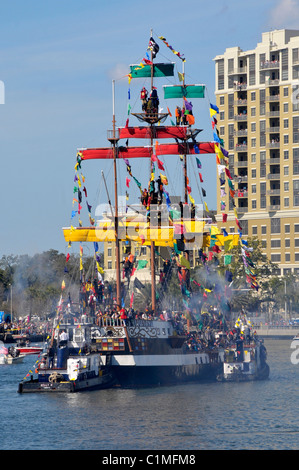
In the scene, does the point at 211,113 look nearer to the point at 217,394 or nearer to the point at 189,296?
the point at 189,296

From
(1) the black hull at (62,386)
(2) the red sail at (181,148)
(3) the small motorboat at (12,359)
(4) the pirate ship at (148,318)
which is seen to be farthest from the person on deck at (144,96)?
(3) the small motorboat at (12,359)

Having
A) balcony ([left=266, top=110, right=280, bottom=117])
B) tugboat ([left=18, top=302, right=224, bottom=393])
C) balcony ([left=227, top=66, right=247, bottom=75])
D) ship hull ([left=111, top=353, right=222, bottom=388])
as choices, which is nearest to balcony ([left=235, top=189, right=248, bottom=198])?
balcony ([left=266, top=110, right=280, bottom=117])

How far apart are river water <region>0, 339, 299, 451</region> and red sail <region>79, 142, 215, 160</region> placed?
22.9m

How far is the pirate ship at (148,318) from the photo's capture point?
225 feet

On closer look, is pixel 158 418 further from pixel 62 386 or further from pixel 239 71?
pixel 239 71

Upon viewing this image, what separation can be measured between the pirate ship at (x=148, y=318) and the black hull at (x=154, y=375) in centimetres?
8

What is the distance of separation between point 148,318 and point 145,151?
19.3 metres

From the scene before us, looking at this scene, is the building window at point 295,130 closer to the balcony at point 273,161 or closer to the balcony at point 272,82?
the balcony at point 273,161

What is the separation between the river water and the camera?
4859 cm

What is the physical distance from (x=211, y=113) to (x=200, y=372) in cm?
2155

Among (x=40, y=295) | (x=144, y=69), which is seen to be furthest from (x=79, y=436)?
(x=40, y=295)
